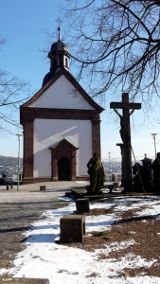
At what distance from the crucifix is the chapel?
2164 centimetres

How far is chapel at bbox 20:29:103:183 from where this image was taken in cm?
3888

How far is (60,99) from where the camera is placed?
4050 cm

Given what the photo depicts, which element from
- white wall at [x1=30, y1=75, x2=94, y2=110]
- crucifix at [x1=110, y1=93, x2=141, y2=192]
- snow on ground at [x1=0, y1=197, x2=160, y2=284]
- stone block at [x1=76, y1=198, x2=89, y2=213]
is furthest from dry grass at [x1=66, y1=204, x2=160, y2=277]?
white wall at [x1=30, y1=75, x2=94, y2=110]

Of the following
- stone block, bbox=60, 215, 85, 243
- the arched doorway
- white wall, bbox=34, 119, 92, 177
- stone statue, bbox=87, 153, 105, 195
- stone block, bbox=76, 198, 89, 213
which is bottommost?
stone block, bbox=60, 215, 85, 243

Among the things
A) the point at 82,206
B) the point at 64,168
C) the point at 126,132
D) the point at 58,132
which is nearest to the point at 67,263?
the point at 82,206

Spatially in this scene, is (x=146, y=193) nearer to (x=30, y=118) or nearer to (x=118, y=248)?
(x=118, y=248)

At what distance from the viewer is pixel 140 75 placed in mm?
13430

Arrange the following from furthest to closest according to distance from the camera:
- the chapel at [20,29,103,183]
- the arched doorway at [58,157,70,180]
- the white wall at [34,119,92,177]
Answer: the arched doorway at [58,157,70,180] → the white wall at [34,119,92,177] → the chapel at [20,29,103,183]

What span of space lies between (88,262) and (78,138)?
34039 millimetres

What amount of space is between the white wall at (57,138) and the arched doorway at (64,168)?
44.2 inches

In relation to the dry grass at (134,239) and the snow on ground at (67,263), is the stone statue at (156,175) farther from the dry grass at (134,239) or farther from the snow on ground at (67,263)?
the snow on ground at (67,263)

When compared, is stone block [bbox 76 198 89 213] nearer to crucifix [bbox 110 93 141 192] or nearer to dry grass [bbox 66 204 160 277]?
dry grass [bbox 66 204 160 277]

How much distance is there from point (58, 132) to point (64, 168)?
368 centimetres

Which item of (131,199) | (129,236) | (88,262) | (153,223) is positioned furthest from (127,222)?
(131,199)
